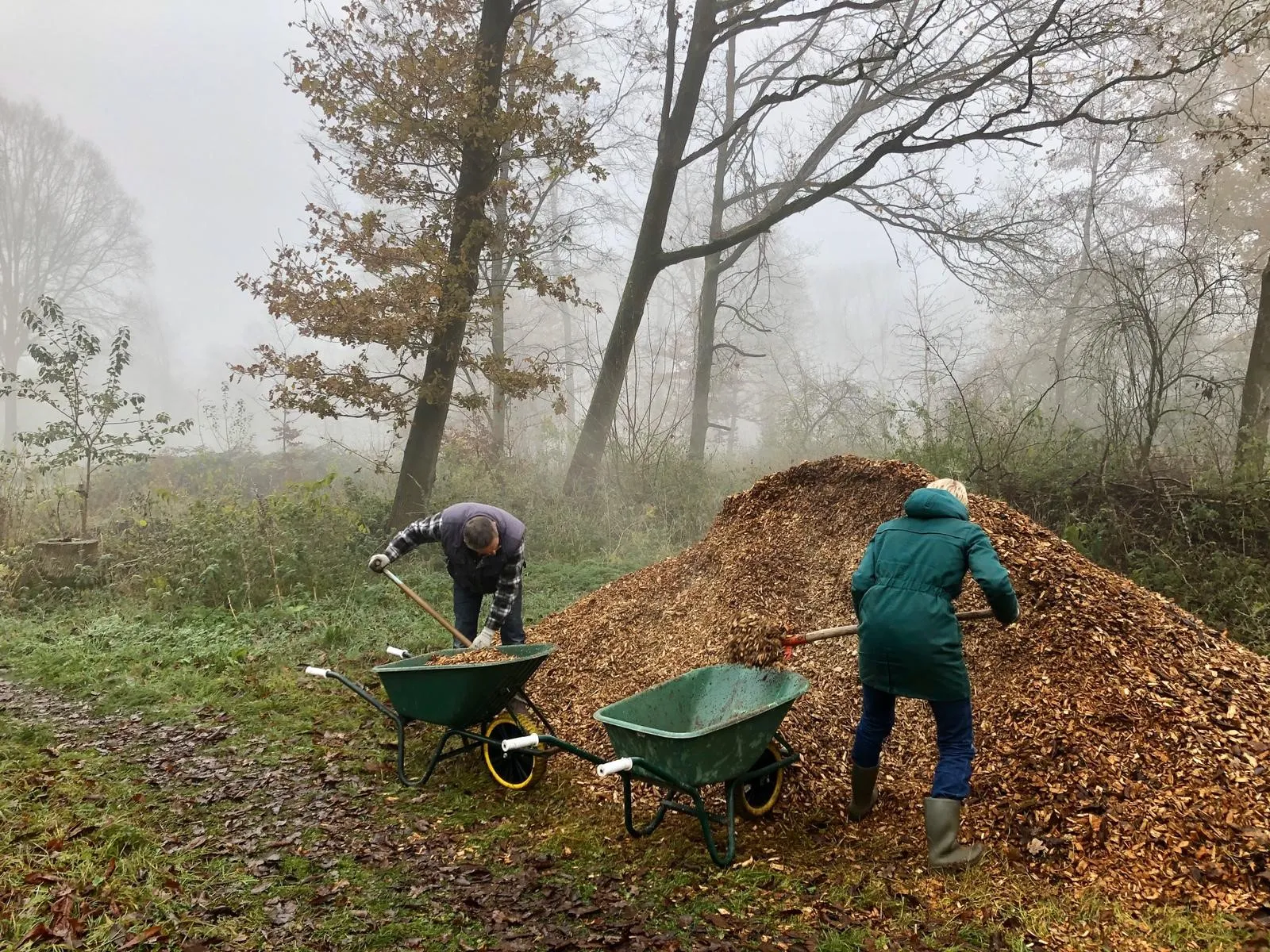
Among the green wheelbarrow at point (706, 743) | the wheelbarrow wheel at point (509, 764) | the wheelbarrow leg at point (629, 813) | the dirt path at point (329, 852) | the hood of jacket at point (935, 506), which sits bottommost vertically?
the dirt path at point (329, 852)

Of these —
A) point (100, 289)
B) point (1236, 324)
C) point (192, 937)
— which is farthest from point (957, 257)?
point (100, 289)

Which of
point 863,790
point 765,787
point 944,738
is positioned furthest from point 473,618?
point 944,738

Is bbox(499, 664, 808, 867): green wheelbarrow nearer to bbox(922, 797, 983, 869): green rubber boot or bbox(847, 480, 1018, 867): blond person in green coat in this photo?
bbox(847, 480, 1018, 867): blond person in green coat

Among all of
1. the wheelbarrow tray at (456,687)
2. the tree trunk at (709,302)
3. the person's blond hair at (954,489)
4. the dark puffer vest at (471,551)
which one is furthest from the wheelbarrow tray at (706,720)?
the tree trunk at (709,302)

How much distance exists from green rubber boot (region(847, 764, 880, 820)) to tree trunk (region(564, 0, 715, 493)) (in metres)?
7.78

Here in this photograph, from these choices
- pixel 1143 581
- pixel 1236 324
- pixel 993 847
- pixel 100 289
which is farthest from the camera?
pixel 100 289

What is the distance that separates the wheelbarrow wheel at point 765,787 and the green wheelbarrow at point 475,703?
1.11 metres

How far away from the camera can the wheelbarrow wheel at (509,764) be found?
3.83m

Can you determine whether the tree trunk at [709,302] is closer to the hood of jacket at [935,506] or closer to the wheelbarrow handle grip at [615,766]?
the hood of jacket at [935,506]

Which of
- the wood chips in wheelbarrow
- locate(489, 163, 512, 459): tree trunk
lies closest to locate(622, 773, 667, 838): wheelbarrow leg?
the wood chips in wheelbarrow

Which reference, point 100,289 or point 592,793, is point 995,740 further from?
point 100,289

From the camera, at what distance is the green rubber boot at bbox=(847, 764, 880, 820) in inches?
127

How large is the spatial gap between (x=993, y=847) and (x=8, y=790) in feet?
14.5

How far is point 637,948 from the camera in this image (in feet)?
8.18
